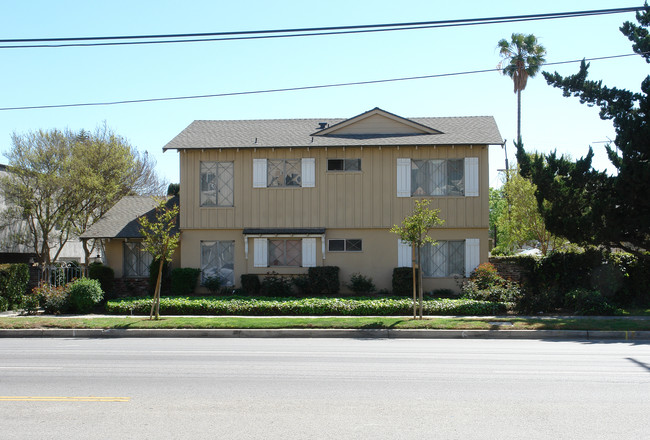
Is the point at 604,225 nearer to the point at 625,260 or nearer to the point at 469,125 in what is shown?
the point at 625,260

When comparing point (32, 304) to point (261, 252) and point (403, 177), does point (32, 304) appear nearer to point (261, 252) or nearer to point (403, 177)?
point (261, 252)

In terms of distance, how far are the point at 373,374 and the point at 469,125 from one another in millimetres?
16769

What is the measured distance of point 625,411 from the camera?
22.5 feet

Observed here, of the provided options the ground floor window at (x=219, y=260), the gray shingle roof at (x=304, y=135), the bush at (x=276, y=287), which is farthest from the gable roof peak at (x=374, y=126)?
the bush at (x=276, y=287)

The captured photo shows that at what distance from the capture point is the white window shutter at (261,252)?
898 inches

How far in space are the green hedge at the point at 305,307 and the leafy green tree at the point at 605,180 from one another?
3.58 m

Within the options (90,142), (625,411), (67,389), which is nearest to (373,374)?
(625,411)

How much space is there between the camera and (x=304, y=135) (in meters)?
23.7

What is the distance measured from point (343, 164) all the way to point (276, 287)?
529 centimetres

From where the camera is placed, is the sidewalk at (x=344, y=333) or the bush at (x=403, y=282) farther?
the bush at (x=403, y=282)

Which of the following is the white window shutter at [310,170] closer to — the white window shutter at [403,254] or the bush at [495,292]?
the white window shutter at [403,254]

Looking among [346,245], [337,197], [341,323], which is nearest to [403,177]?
[337,197]

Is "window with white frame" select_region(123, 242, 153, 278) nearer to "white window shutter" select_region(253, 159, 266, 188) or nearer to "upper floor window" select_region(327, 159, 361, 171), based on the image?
"white window shutter" select_region(253, 159, 266, 188)

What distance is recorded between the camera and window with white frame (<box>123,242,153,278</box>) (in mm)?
24016
